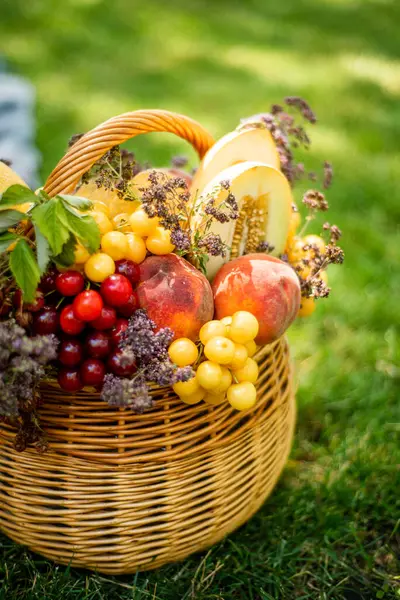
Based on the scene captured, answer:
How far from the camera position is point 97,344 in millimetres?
1225

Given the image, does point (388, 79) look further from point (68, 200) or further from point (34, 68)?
point (68, 200)

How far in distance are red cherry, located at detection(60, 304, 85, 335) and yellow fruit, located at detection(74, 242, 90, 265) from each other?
9cm

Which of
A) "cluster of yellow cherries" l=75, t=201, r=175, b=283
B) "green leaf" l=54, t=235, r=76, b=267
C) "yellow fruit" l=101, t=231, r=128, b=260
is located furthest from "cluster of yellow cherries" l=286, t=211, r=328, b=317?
"green leaf" l=54, t=235, r=76, b=267

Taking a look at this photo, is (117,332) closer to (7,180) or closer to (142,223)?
(142,223)

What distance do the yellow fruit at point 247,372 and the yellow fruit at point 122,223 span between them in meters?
0.37

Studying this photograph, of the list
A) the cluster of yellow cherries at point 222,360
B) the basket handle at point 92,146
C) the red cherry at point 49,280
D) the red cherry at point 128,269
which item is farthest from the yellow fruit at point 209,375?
the basket handle at point 92,146

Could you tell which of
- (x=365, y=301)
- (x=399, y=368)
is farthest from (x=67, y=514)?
(x=365, y=301)

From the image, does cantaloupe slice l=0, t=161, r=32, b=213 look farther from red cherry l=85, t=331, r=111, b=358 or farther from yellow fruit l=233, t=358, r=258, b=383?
yellow fruit l=233, t=358, r=258, b=383

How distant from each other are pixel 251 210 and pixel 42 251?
1.79ft

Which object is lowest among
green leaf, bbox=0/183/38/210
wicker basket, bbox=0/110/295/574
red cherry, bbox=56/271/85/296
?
wicker basket, bbox=0/110/295/574

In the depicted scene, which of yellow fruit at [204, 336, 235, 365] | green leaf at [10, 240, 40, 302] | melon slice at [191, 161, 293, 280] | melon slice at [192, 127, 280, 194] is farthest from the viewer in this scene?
melon slice at [192, 127, 280, 194]

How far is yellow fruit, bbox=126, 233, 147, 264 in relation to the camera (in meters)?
1.32

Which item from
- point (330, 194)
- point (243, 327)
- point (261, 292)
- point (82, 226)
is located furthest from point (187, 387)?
point (330, 194)

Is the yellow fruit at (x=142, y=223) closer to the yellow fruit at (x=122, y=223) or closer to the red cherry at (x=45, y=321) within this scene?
the yellow fruit at (x=122, y=223)
